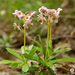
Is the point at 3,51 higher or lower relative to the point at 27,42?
lower

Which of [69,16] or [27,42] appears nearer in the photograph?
[27,42]

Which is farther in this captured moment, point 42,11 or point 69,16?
point 69,16

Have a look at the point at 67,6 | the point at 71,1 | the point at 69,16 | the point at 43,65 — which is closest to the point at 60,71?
the point at 43,65

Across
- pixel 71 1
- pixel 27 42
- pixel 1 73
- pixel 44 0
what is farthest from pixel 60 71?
pixel 44 0

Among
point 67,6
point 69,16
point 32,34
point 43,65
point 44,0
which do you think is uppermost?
point 44,0

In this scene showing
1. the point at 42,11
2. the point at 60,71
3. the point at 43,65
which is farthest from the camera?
the point at 60,71

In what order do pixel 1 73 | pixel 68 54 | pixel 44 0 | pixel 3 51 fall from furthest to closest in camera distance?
pixel 44 0, pixel 3 51, pixel 68 54, pixel 1 73

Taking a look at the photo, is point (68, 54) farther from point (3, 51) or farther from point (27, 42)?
point (3, 51)

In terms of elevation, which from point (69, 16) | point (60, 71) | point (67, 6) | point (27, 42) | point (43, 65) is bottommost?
point (60, 71)

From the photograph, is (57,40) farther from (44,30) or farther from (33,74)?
(33,74)
